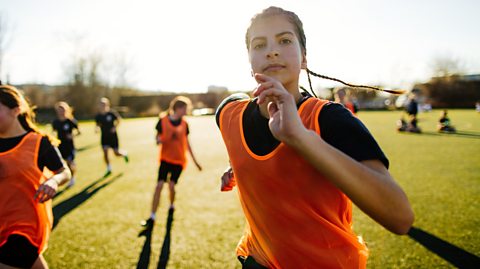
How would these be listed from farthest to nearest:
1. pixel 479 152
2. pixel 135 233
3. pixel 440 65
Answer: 1. pixel 440 65
2. pixel 479 152
3. pixel 135 233

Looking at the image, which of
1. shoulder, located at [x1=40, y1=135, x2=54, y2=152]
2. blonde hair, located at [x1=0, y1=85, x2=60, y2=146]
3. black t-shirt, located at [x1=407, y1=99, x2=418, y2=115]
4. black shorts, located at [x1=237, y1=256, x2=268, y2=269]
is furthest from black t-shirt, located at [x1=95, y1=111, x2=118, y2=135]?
black t-shirt, located at [x1=407, y1=99, x2=418, y2=115]

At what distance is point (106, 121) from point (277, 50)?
10.5 meters

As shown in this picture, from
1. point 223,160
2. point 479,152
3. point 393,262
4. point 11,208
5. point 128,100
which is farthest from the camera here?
point 128,100

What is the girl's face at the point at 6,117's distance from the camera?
8.93 feet

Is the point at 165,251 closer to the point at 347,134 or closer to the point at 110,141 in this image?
the point at 347,134

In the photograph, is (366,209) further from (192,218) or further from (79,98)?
(79,98)

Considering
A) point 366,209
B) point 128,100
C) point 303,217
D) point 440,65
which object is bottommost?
point 128,100

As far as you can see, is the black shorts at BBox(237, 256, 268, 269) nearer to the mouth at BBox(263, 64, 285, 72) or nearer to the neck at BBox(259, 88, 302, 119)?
the neck at BBox(259, 88, 302, 119)

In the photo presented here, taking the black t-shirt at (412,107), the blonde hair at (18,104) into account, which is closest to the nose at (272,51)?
the blonde hair at (18,104)

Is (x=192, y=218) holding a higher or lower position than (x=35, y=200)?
lower

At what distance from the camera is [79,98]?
5425cm

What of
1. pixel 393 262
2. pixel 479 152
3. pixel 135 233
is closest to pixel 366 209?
pixel 393 262

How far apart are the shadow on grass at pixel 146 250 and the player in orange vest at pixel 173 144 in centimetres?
78

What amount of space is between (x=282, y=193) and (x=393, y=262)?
3504 millimetres
